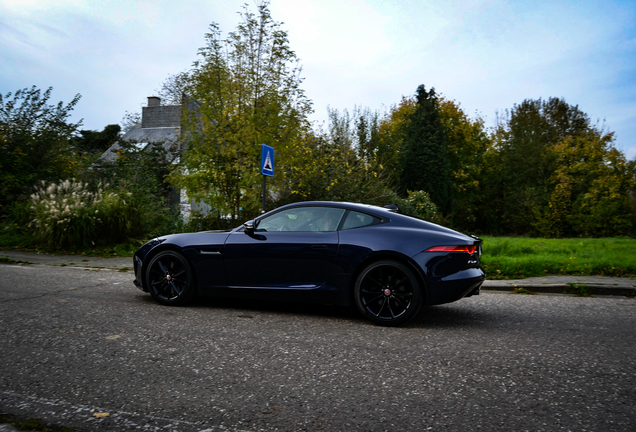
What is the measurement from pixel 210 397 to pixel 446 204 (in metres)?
31.7

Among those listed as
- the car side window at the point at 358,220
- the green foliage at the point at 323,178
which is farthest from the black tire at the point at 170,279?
the green foliage at the point at 323,178

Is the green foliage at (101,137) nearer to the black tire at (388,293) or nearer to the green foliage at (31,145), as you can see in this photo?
the green foliage at (31,145)

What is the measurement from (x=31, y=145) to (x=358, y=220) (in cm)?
1344

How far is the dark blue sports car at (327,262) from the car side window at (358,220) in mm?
11

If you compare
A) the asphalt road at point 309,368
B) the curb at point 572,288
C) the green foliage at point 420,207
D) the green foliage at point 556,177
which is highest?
the green foliage at point 556,177

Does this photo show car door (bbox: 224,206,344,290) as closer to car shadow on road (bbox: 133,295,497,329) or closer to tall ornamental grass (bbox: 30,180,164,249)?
car shadow on road (bbox: 133,295,497,329)

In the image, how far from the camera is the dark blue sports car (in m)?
4.93

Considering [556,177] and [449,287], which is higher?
[556,177]

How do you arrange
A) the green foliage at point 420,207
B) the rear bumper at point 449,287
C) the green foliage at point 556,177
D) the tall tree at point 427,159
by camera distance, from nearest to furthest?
the rear bumper at point 449,287 < the green foliage at point 420,207 < the green foliage at point 556,177 < the tall tree at point 427,159

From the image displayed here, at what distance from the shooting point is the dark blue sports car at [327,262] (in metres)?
4.93

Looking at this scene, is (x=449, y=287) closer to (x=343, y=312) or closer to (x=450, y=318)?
(x=450, y=318)

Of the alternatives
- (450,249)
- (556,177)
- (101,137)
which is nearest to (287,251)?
(450,249)

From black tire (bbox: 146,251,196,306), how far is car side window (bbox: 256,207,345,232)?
3.49ft

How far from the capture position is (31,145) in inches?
585
